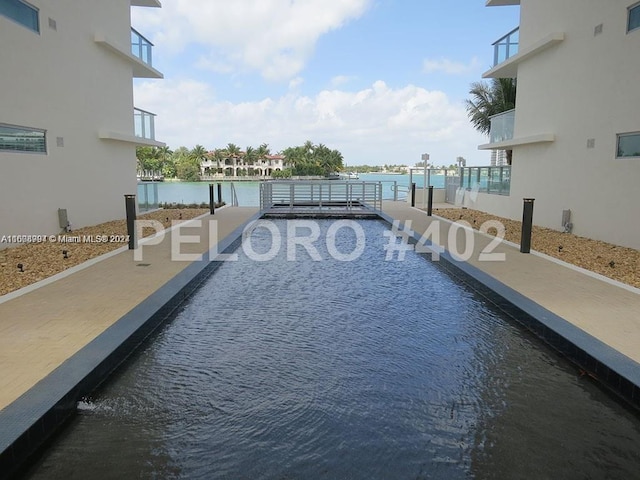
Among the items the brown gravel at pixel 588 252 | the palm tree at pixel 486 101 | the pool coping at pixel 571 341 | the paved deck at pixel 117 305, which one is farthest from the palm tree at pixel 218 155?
the pool coping at pixel 571 341

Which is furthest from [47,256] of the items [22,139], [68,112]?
[68,112]

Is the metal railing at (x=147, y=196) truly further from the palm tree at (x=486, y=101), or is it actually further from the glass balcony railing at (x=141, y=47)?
the palm tree at (x=486, y=101)

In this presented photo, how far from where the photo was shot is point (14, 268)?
795 centimetres

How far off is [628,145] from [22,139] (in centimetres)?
1285

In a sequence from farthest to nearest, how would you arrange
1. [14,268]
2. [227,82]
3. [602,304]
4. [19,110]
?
1. [227,82]
2. [19,110]
3. [14,268]
4. [602,304]

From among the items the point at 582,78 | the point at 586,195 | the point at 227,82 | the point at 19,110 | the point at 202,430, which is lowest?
the point at 202,430

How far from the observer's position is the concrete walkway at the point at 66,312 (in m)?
4.09

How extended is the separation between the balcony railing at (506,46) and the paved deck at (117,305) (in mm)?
10120

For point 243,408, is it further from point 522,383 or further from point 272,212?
point 272,212

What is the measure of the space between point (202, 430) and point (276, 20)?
25.0 metres

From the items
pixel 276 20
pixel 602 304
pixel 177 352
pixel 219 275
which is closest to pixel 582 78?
pixel 602 304

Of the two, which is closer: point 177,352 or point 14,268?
point 177,352

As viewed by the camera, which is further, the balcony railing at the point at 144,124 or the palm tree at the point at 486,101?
the palm tree at the point at 486,101

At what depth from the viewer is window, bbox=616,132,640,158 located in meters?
10.2
